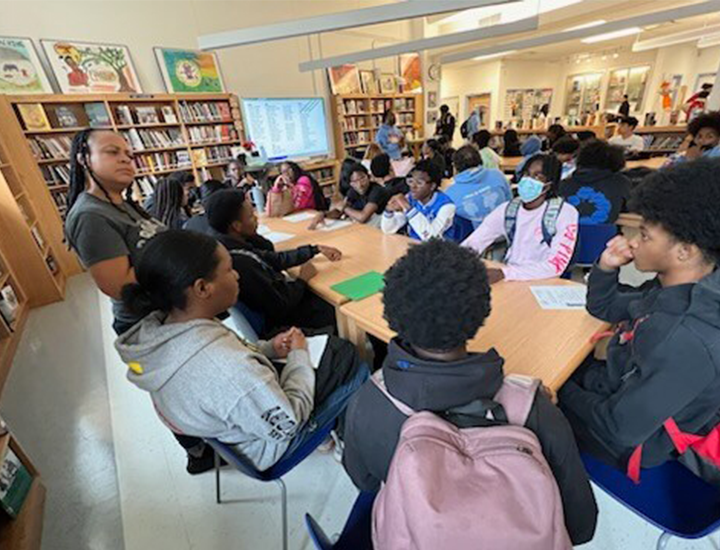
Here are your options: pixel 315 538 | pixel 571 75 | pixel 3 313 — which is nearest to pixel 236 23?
pixel 3 313

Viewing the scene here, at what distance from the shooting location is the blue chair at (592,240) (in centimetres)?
212

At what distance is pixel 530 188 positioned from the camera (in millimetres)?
1807

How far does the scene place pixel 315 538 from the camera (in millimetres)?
738

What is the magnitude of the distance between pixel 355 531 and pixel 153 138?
5.31 meters

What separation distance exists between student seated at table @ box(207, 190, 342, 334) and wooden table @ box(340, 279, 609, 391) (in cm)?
36

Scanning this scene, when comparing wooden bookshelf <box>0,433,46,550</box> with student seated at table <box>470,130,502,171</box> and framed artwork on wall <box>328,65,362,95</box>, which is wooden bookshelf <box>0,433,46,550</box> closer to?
student seated at table <box>470,130,502,171</box>

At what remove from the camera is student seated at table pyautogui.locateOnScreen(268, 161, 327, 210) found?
3.46 m

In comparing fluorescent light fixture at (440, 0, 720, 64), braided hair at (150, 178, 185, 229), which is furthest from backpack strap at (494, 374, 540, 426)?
fluorescent light fixture at (440, 0, 720, 64)

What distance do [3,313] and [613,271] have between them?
4273mm

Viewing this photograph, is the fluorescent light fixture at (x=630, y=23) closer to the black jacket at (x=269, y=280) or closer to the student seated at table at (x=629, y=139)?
the student seated at table at (x=629, y=139)

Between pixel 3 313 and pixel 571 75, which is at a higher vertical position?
pixel 571 75

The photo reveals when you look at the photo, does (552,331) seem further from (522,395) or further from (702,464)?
(522,395)

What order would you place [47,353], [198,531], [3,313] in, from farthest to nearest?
[3,313] → [47,353] → [198,531]

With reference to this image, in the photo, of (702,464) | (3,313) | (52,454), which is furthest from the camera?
(3,313)
